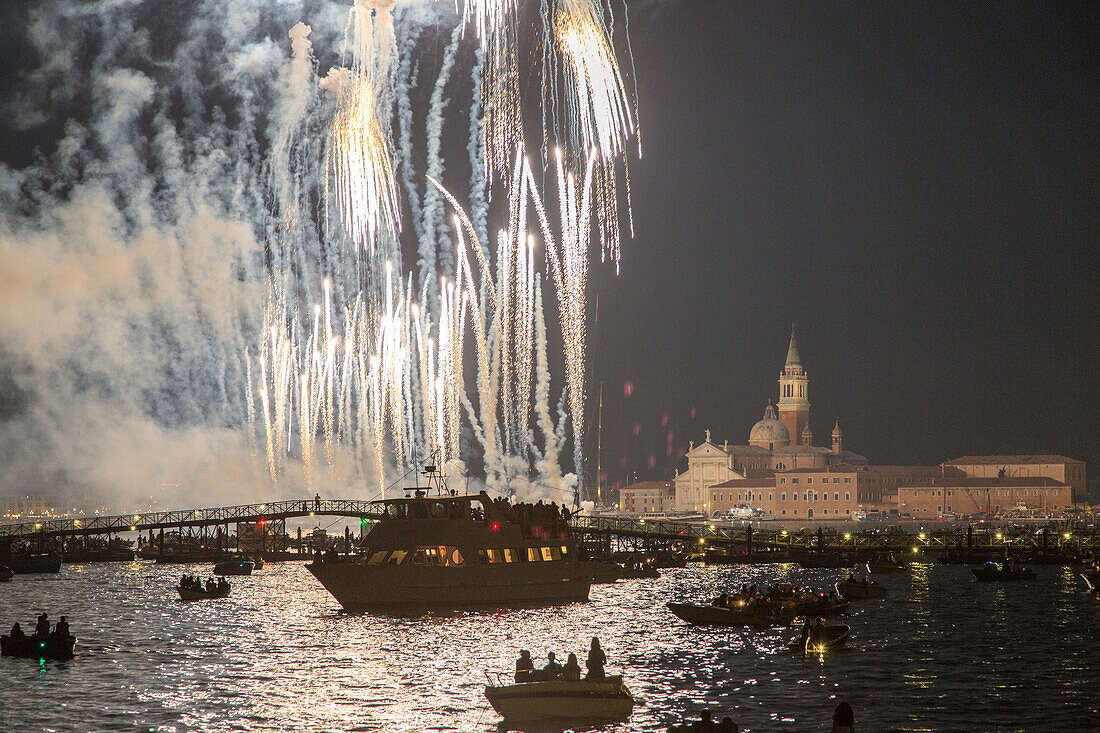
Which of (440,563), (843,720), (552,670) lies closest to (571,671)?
(552,670)

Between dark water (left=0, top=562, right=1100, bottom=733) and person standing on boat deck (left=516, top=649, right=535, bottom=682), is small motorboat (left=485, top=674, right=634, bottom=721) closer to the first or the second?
person standing on boat deck (left=516, top=649, right=535, bottom=682)

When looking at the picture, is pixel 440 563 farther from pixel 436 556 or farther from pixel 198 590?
pixel 198 590

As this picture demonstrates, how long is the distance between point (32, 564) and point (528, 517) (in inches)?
2545

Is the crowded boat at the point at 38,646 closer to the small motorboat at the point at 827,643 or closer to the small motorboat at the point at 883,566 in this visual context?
the small motorboat at the point at 827,643

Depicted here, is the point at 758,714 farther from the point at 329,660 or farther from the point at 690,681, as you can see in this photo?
the point at 329,660

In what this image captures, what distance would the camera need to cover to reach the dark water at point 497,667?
33188mm

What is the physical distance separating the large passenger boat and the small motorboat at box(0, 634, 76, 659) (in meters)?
17.2

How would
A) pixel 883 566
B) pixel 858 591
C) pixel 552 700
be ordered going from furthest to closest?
1. pixel 883 566
2. pixel 858 591
3. pixel 552 700

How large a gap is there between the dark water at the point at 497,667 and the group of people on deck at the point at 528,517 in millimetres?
4709

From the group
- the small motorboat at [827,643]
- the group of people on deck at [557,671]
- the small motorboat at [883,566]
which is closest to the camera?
the group of people on deck at [557,671]

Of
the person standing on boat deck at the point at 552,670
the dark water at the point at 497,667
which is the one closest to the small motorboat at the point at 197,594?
the dark water at the point at 497,667

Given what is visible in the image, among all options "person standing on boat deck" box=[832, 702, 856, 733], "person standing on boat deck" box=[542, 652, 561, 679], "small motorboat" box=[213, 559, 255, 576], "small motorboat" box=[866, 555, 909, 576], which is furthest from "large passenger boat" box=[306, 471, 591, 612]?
"small motorboat" box=[866, 555, 909, 576]

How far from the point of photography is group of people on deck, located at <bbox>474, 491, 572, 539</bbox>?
60469 millimetres

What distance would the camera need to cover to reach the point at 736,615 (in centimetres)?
5419
